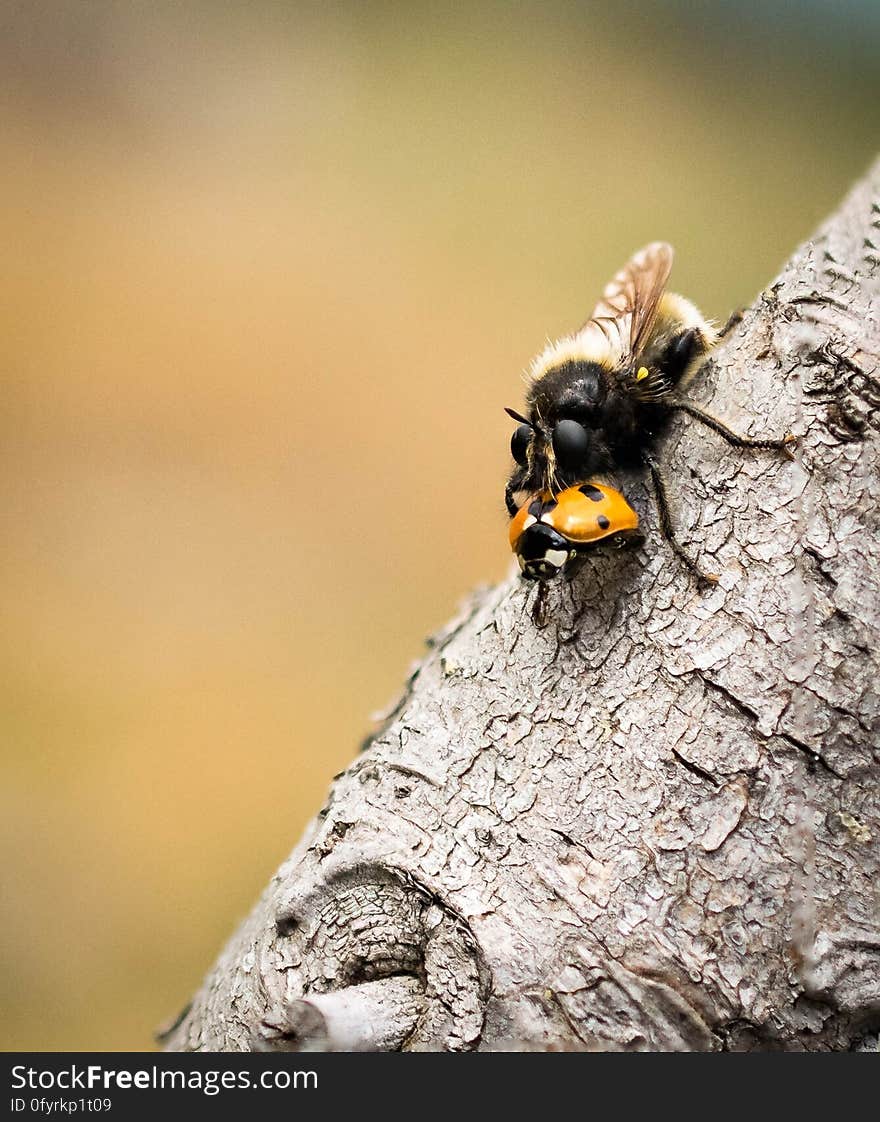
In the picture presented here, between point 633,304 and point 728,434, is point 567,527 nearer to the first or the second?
point 728,434

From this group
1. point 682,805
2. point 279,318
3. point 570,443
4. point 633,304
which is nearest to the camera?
point 682,805

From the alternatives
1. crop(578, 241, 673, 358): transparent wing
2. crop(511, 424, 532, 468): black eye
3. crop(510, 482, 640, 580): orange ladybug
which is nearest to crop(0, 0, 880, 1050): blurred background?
crop(578, 241, 673, 358): transparent wing

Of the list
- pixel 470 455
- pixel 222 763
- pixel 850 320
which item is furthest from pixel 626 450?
pixel 470 455

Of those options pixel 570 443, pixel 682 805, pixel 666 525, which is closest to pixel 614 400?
pixel 570 443

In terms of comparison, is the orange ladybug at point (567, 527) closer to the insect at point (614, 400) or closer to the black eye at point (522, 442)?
the insect at point (614, 400)

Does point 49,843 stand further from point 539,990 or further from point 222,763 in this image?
point 539,990

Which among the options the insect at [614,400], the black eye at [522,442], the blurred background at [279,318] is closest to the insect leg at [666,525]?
the insect at [614,400]
